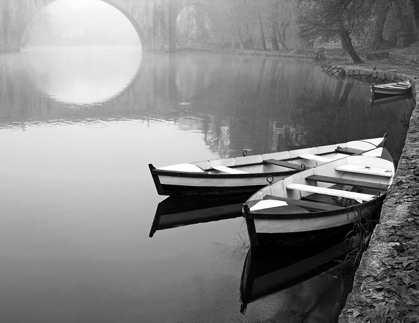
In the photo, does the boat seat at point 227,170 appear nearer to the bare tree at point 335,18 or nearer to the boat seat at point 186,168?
the boat seat at point 186,168

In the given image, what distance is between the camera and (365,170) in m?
7.08

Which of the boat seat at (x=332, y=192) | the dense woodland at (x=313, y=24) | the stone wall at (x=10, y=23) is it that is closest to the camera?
the boat seat at (x=332, y=192)

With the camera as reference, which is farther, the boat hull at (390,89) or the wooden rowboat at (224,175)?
the boat hull at (390,89)

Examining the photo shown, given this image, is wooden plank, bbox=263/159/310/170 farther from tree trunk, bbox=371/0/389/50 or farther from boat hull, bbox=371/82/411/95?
tree trunk, bbox=371/0/389/50

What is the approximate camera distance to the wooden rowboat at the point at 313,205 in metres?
5.16

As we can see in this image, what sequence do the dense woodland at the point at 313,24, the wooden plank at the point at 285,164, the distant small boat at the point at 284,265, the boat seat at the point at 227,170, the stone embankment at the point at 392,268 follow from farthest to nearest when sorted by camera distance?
the dense woodland at the point at 313,24 < the wooden plank at the point at 285,164 < the boat seat at the point at 227,170 < the distant small boat at the point at 284,265 < the stone embankment at the point at 392,268

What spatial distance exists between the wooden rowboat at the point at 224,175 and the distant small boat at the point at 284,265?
1521 mm

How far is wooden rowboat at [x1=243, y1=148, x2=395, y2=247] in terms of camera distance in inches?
203

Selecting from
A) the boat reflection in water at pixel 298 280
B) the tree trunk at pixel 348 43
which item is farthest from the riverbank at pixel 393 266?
the tree trunk at pixel 348 43

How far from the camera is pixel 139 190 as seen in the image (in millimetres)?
7445

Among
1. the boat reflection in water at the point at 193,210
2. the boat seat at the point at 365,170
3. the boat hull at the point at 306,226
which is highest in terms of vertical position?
the boat seat at the point at 365,170

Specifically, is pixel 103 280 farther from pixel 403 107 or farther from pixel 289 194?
pixel 403 107

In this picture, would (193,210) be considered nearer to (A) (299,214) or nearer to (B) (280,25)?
(A) (299,214)

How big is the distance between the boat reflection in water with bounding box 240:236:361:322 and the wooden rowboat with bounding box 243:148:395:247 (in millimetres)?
149
